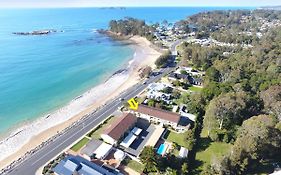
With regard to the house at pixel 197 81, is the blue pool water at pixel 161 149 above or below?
below

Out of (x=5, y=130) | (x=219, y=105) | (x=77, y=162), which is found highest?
(x=219, y=105)

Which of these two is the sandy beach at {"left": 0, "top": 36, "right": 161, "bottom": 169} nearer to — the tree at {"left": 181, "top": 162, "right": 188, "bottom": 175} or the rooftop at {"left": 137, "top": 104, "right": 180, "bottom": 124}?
the rooftop at {"left": 137, "top": 104, "right": 180, "bottom": 124}

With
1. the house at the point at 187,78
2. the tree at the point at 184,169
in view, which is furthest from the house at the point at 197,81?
the tree at the point at 184,169

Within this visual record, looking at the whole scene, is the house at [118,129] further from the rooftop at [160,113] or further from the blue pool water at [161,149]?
the blue pool water at [161,149]

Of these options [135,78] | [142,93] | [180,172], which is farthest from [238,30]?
[180,172]

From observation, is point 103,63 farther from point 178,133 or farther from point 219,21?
point 219,21
